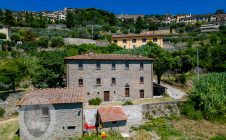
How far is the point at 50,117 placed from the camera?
31781 millimetres

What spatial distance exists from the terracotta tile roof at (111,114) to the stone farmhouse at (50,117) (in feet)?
9.46

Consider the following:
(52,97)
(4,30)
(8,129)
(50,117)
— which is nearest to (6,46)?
(4,30)

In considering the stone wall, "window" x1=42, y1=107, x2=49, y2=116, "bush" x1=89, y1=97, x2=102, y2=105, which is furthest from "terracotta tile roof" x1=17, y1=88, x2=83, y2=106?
the stone wall

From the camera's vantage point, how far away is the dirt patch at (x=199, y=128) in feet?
115

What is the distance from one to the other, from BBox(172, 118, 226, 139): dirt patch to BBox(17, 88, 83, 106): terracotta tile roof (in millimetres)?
12857

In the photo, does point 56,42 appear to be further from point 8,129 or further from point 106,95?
point 8,129

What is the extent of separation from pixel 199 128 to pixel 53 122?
1748 cm

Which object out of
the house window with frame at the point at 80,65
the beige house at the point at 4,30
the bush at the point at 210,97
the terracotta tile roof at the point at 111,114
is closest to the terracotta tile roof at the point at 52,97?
the terracotta tile roof at the point at 111,114

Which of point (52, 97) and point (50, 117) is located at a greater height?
point (52, 97)

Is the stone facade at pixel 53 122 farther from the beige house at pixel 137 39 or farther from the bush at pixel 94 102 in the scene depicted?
the beige house at pixel 137 39

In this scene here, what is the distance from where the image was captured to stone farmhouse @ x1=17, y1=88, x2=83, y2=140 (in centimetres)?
3133

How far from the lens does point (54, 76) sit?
44.8 m

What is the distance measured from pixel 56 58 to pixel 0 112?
35.9ft

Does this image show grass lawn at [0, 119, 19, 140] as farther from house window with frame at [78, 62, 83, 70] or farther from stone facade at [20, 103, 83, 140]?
house window with frame at [78, 62, 83, 70]
